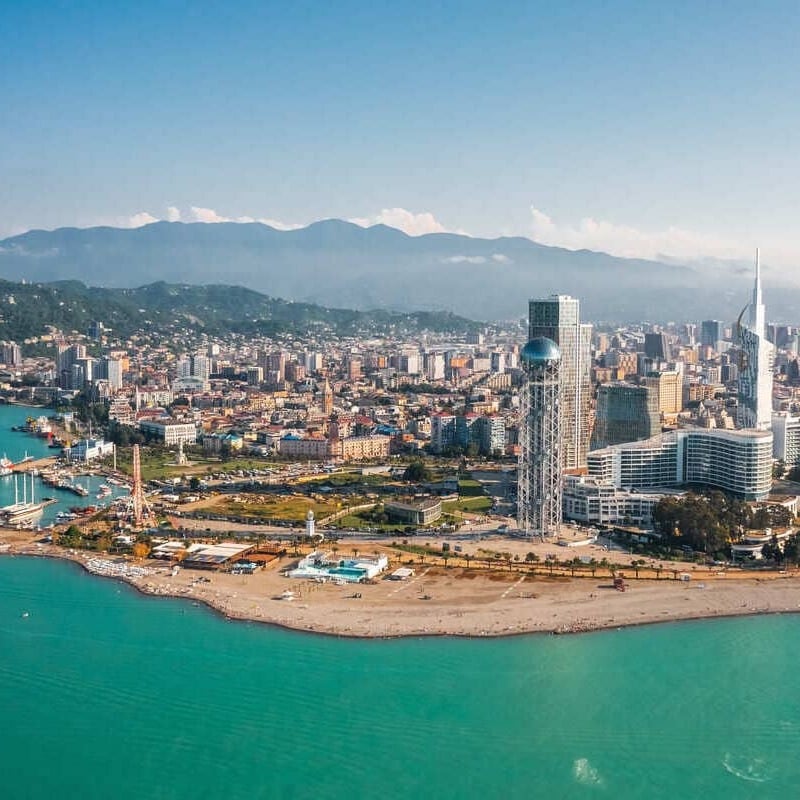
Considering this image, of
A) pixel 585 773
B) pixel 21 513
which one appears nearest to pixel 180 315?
pixel 21 513

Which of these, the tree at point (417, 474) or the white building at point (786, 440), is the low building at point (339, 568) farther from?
the white building at point (786, 440)

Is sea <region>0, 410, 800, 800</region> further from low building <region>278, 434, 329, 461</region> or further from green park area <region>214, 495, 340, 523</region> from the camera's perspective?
low building <region>278, 434, 329, 461</region>

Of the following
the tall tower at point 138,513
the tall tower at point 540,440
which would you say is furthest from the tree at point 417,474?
the tall tower at point 138,513

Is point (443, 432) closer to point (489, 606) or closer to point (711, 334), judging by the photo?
point (489, 606)

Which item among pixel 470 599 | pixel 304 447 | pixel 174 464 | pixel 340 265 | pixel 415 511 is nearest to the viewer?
pixel 470 599

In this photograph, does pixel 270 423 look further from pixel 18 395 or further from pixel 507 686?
pixel 507 686

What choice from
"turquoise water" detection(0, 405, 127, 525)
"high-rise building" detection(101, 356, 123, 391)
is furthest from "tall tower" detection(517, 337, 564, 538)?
"high-rise building" detection(101, 356, 123, 391)

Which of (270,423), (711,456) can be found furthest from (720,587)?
(270,423)

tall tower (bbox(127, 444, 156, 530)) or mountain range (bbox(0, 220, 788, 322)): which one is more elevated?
mountain range (bbox(0, 220, 788, 322))
